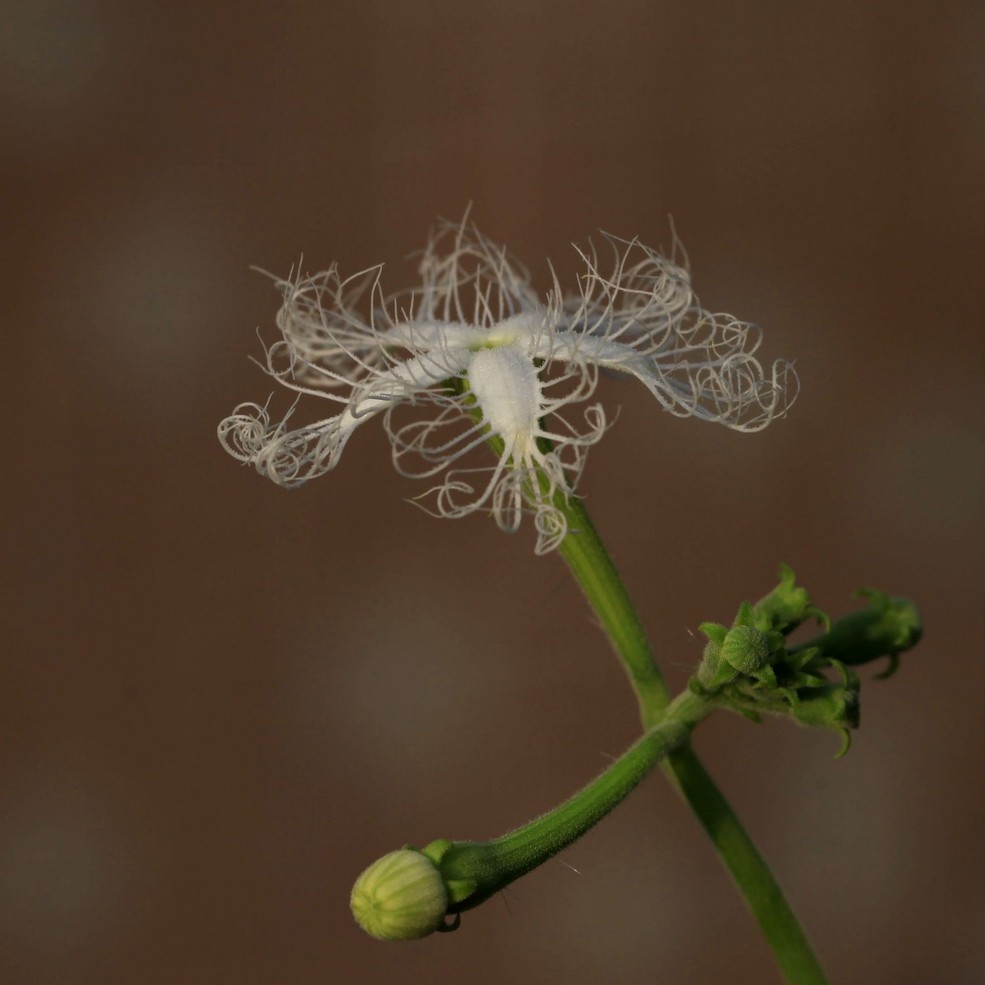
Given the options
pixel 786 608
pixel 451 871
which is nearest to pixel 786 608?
pixel 786 608

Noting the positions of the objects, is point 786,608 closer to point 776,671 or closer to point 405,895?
point 776,671

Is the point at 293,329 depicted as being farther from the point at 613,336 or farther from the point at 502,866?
the point at 502,866

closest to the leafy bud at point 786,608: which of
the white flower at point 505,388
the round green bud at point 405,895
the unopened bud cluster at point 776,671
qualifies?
the unopened bud cluster at point 776,671

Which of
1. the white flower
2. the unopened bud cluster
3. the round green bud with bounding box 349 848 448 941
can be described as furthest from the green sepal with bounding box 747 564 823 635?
the round green bud with bounding box 349 848 448 941

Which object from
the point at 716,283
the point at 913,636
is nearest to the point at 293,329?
the point at 913,636

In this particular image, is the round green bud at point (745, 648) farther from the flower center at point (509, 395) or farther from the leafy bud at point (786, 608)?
the flower center at point (509, 395)

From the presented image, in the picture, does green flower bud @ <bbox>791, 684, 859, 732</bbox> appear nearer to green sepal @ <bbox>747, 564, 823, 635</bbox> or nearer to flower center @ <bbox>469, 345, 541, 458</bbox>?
green sepal @ <bbox>747, 564, 823, 635</bbox>
